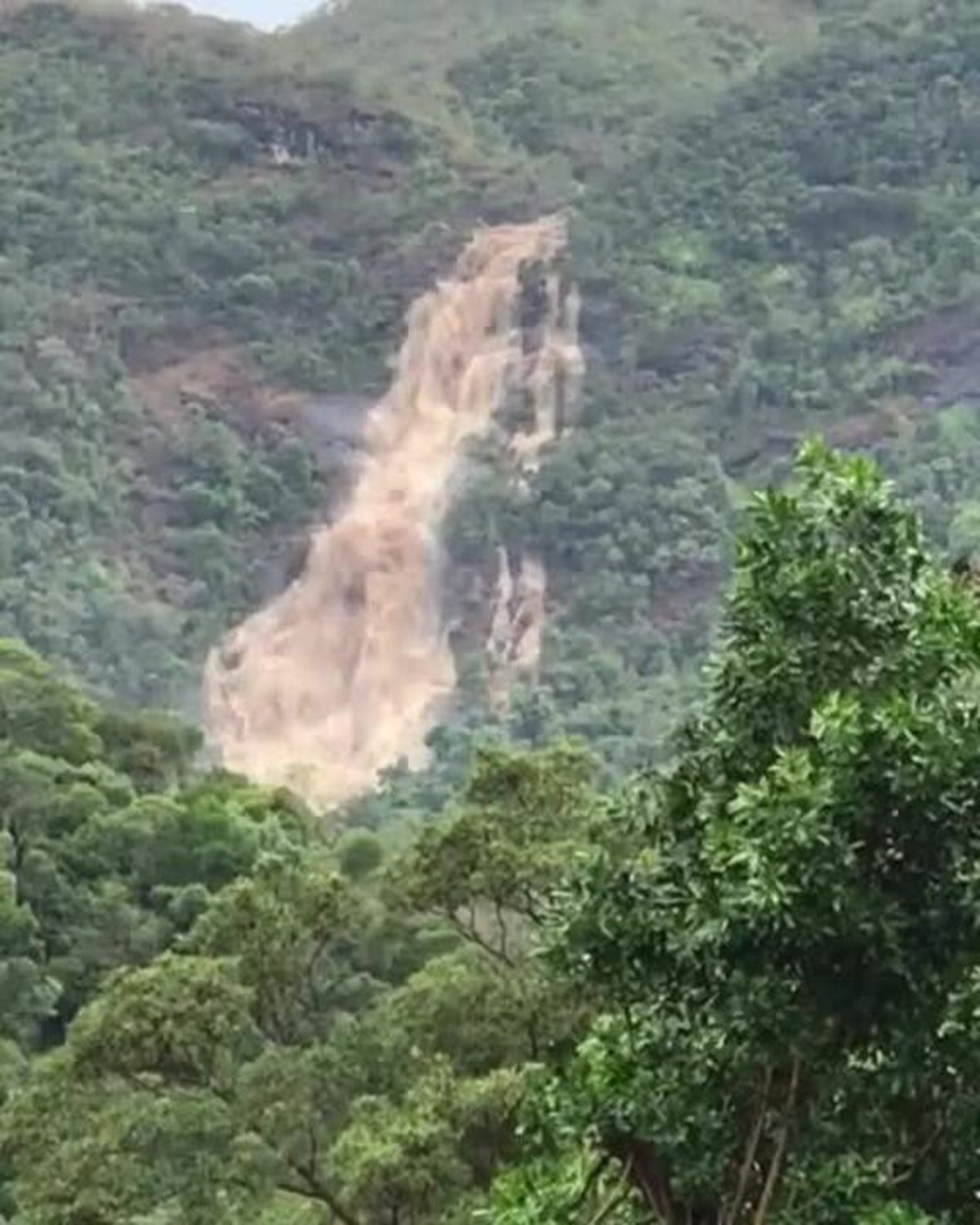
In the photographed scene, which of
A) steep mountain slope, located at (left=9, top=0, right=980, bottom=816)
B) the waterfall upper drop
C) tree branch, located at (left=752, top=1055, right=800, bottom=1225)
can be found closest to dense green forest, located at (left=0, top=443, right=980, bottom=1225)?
tree branch, located at (left=752, top=1055, right=800, bottom=1225)

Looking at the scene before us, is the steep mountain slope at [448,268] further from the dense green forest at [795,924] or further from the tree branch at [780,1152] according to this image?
the tree branch at [780,1152]

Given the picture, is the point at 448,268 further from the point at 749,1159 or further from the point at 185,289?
the point at 749,1159

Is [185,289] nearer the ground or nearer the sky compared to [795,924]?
nearer the sky

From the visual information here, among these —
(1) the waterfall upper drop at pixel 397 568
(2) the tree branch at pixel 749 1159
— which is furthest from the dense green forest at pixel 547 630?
(1) the waterfall upper drop at pixel 397 568

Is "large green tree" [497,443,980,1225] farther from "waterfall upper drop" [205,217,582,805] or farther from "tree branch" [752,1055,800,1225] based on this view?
"waterfall upper drop" [205,217,582,805]

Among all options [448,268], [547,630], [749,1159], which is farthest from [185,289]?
[749,1159]

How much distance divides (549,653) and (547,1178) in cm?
3214

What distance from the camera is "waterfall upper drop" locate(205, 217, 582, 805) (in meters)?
36.1

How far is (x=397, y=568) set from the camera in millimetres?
39188

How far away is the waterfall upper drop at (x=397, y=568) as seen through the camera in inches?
1421

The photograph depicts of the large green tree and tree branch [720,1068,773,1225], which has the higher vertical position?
the large green tree

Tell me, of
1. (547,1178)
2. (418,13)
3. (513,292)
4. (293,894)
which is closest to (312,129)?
(513,292)

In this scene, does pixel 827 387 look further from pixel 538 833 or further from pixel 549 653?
pixel 538 833

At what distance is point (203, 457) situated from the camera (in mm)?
38344
